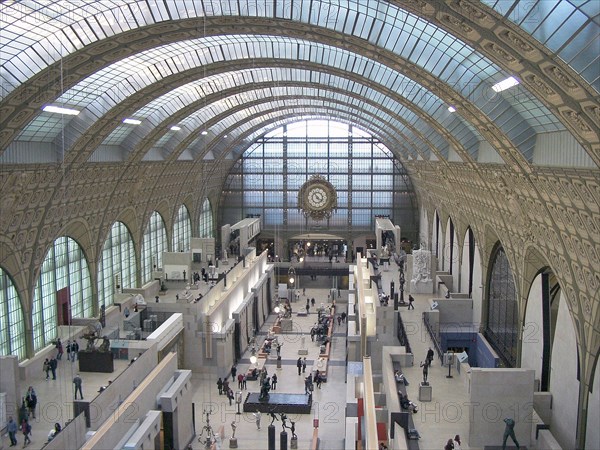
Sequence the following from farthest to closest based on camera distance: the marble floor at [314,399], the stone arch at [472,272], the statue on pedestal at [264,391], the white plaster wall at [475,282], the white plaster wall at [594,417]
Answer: the stone arch at [472,272] < the white plaster wall at [475,282] < the statue on pedestal at [264,391] < the marble floor at [314,399] < the white plaster wall at [594,417]

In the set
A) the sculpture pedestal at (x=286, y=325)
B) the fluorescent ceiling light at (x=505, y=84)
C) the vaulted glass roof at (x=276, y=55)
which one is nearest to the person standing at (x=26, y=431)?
the vaulted glass roof at (x=276, y=55)

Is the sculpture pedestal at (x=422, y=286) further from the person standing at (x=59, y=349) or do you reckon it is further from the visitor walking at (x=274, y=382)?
the person standing at (x=59, y=349)

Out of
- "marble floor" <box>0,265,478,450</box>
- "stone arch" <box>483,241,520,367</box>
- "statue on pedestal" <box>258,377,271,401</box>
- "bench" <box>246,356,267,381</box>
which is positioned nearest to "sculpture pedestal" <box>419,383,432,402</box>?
"marble floor" <box>0,265,478,450</box>

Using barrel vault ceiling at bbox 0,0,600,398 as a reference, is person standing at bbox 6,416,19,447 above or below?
below

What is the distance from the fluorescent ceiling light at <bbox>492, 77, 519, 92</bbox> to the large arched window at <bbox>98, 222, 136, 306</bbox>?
27.8 m

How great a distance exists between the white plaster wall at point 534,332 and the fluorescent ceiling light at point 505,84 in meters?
9.30

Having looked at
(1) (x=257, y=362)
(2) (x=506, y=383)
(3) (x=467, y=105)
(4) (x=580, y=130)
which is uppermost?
(3) (x=467, y=105)

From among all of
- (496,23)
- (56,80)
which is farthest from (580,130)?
(56,80)

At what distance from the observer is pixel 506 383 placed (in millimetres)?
20078

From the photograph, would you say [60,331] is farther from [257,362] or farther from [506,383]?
[506,383]

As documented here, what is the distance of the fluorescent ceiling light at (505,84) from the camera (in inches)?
805

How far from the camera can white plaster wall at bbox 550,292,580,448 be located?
22.5 meters

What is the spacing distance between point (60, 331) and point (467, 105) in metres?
22.3

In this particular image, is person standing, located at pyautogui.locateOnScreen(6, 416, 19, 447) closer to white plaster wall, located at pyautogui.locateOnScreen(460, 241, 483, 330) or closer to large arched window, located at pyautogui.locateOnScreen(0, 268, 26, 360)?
large arched window, located at pyautogui.locateOnScreen(0, 268, 26, 360)
